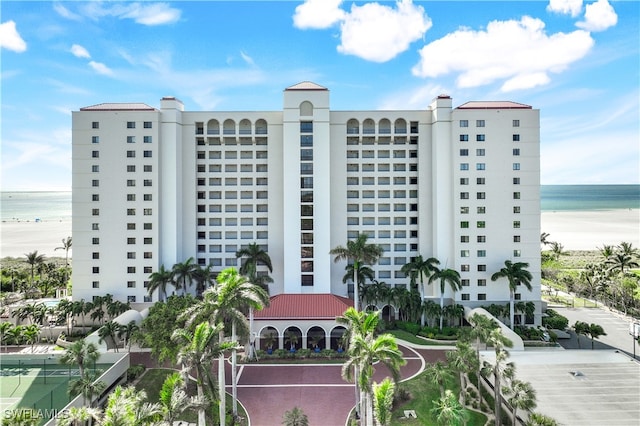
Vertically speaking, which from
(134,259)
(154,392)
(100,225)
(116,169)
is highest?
(116,169)

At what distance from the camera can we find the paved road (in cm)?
4228

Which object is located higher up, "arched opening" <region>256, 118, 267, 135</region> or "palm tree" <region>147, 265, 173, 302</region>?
"arched opening" <region>256, 118, 267, 135</region>

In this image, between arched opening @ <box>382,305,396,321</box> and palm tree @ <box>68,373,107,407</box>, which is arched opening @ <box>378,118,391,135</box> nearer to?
arched opening @ <box>382,305,396,321</box>

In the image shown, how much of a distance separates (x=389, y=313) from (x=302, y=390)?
69.0 ft

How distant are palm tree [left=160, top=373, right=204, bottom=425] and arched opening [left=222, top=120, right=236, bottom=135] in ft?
125

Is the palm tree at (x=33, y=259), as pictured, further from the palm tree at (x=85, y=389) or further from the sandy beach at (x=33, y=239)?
the palm tree at (x=85, y=389)

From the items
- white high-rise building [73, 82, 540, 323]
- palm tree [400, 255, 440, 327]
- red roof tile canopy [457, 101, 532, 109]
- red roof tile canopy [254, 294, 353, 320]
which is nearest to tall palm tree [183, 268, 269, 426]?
red roof tile canopy [254, 294, 353, 320]

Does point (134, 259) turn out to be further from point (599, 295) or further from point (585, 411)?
point (599, 295)

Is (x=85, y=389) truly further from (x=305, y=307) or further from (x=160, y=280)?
(x=305, y=307)

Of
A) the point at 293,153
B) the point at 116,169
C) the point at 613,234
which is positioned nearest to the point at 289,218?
the point at 293,153

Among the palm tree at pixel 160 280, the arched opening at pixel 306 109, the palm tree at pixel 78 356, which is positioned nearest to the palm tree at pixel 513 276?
the arched opening at pixel 306 109

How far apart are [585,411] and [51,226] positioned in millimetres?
182568

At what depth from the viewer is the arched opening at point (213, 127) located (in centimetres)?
5214

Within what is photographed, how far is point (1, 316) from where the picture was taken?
49219 millimetres
